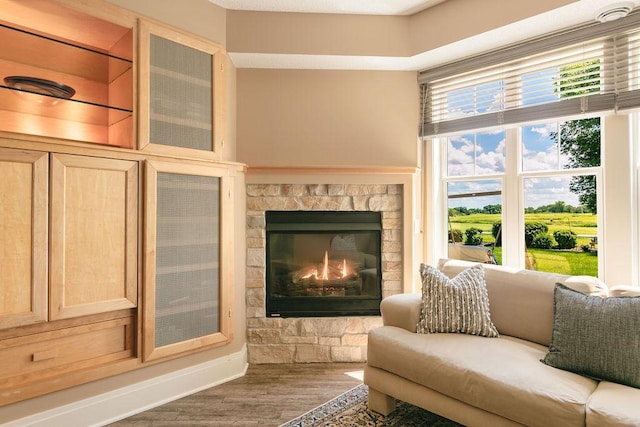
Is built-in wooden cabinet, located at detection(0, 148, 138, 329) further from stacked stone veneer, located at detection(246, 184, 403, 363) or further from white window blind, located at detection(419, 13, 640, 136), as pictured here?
white window blind, located at detection(419, 13, 640, 136)

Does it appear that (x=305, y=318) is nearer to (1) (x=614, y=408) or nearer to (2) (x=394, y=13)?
(1) (x=614, y=408)

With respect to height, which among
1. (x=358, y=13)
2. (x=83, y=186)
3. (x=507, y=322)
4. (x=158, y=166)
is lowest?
(x=507, y=322)

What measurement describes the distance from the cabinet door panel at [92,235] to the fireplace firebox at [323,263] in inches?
44.5

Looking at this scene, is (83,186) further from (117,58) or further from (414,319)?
(414,319)

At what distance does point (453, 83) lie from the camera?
3182mm

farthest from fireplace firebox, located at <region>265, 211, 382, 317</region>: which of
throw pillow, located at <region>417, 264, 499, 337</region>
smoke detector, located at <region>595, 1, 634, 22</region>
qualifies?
smoke detector, located at <region>595, 1, 634, 22</region>

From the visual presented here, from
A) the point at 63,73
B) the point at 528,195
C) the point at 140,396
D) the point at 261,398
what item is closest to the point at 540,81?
the point at 528,195

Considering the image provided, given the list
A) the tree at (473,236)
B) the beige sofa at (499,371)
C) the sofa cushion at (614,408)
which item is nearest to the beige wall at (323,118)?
the tree at (473,236)

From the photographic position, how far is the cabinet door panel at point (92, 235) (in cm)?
204

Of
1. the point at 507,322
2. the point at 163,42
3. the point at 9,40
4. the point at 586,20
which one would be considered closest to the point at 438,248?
the point at 507,322

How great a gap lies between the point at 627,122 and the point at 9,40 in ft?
12.4

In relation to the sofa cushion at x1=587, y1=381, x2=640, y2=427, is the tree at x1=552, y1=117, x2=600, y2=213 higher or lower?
higher

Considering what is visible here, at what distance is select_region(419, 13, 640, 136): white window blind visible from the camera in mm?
2408

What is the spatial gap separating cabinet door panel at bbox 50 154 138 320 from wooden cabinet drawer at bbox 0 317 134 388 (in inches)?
5.0
